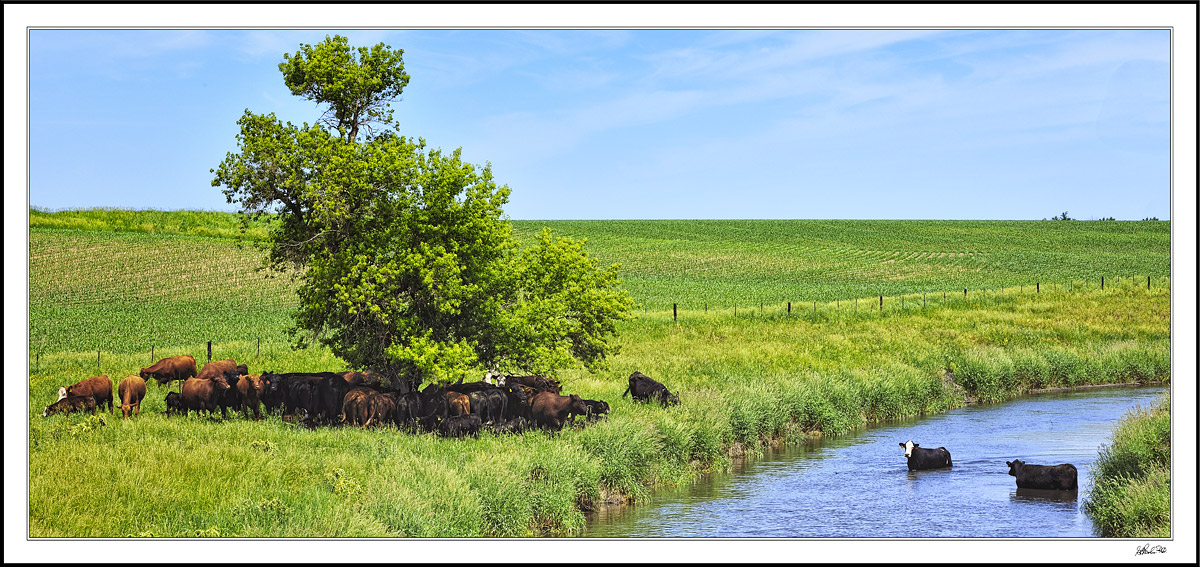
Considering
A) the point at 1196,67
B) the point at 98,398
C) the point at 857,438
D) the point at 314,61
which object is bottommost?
the point at 857,438

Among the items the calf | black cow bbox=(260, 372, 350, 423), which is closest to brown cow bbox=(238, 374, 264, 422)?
black cow bbox=(260, 372, 350, 423)

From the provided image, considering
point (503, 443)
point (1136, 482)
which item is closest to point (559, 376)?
point (503, 443)

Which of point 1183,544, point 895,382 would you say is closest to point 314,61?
point 1183,544

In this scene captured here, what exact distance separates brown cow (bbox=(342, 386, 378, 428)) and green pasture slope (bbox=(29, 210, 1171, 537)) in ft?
4.41

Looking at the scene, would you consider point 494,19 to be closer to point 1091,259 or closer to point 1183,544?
point 1183,544

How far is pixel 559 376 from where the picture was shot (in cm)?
3103

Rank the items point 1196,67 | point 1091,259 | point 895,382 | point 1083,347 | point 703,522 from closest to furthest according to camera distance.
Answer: point 1196,67
point 703,522
point 895,382
point 1083,347
point 1091,259

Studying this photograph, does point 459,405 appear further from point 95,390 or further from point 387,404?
point 95,390

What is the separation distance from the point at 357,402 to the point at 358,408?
137 millimetres

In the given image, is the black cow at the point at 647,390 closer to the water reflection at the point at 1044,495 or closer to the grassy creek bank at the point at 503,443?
the grassy creek bank at the point at 503,443

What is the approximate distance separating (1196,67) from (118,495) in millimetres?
17051

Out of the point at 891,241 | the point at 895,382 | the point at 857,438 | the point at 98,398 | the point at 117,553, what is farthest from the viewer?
the point at 891,241

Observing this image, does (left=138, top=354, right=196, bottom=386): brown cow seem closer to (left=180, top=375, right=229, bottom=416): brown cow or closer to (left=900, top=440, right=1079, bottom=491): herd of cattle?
(left=180, top=375, right=229, bottom=416): brown cow

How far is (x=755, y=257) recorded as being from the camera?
328ft
